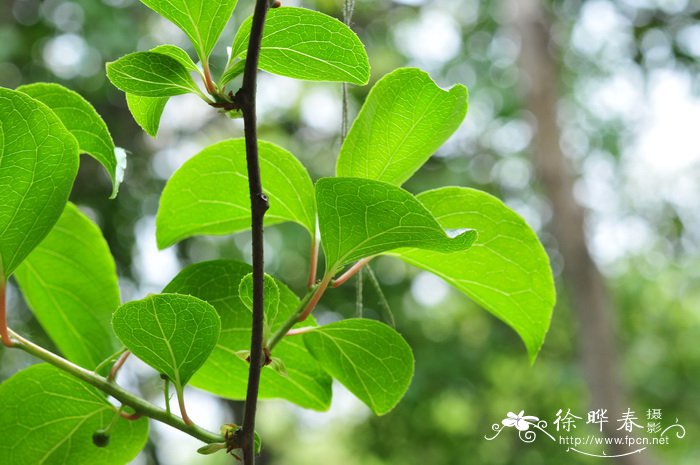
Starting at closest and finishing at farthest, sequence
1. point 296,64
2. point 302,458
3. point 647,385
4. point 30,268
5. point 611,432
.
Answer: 1. point 296,64
2. point 30,268
3. point 611,432
4. point 647,385
5. point 302,458

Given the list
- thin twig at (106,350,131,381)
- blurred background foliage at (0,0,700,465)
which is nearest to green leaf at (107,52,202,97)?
thin twig at (106,350,131,381)

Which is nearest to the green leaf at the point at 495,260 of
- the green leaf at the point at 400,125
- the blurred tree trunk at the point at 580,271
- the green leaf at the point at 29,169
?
the green leaf at the point at 400,125

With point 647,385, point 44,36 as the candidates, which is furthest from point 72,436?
point 647,385

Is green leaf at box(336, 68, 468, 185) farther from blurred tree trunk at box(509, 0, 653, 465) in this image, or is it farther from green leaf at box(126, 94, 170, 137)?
blurred tree trunk at box(509, 0, 653, 465)

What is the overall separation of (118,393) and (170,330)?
4 cm

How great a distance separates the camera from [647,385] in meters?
3.86

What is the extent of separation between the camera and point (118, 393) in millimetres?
272

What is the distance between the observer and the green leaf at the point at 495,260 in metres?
0.31

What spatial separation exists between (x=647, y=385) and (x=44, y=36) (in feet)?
10.4

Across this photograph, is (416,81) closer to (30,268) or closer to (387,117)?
(387,117)

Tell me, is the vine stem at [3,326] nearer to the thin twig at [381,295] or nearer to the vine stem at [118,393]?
the vine stem at [118,393]

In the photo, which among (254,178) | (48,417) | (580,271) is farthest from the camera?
(580,271)

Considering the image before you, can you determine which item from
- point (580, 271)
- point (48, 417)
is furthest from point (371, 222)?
point (580, 271)

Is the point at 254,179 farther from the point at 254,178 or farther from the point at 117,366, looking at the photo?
the point at 117,366
